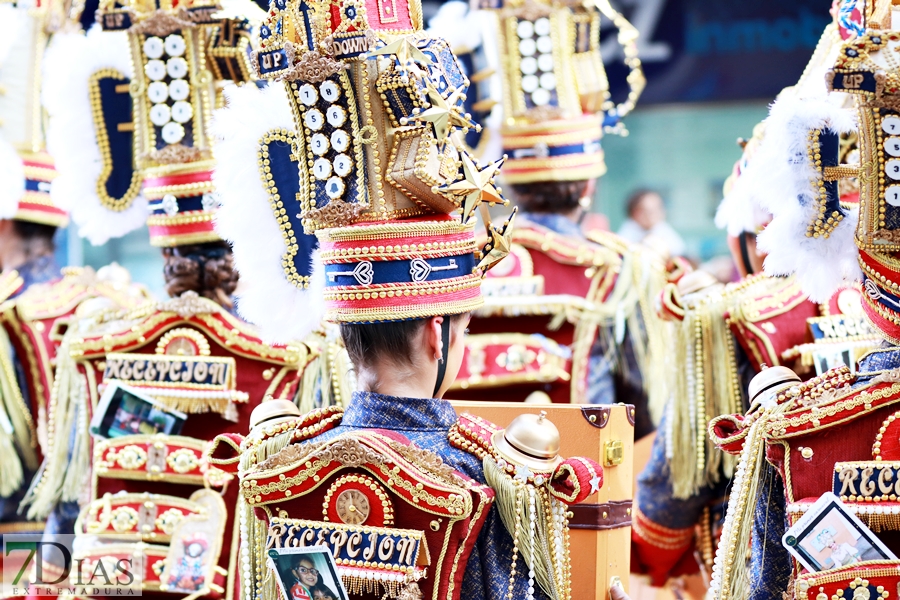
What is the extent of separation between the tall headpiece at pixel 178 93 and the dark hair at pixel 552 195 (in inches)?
60.3

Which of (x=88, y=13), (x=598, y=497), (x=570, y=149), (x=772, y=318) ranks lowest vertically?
(x=598, y=497)

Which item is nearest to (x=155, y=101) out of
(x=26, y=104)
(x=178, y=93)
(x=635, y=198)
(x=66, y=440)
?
(x=178, y=93)

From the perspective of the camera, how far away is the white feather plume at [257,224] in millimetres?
2816

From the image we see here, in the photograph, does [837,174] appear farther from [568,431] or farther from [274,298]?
[274,298]

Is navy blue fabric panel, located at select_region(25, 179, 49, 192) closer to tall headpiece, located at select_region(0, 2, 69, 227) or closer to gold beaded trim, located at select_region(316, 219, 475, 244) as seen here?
tall headpiece, located at select_region(0, 2, 69, 227)

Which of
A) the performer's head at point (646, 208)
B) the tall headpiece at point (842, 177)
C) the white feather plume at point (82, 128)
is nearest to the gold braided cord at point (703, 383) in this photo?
the tall headpiece at point (842, 177)

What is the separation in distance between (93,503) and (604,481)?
1.79 meters

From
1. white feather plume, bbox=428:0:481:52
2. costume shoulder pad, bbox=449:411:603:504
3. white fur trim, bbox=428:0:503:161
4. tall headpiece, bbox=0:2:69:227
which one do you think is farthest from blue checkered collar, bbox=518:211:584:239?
costume shoulder pad, bbox=449:411:603:504

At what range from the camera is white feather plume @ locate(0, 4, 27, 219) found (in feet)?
15.9

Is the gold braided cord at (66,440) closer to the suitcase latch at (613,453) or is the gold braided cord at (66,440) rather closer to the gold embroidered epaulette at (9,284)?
the gold embroidered epaulette at (9,284)

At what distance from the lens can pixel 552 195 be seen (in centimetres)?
508

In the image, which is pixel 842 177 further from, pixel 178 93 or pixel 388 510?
pixel 178 93

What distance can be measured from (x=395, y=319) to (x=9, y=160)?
292 cm

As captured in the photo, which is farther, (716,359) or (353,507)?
(716,359)
